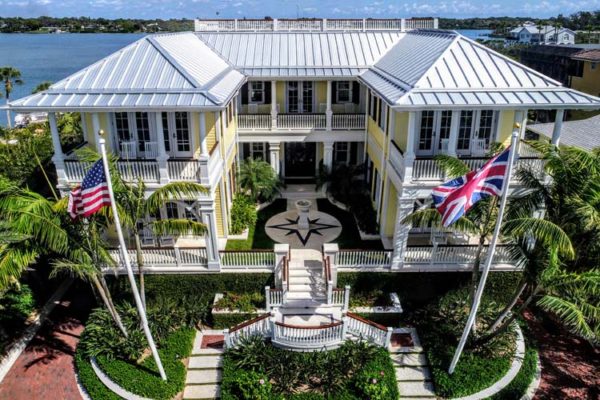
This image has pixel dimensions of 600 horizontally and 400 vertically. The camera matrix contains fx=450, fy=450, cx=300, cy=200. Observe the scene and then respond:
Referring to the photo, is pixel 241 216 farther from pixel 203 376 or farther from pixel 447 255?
pixel 447 255

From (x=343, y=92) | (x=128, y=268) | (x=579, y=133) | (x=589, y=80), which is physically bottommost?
(x=128, y=268)

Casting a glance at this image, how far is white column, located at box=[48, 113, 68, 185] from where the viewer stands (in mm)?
15070

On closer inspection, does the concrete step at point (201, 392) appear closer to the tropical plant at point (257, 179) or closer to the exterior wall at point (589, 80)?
the tropical plant at point (257, 179)

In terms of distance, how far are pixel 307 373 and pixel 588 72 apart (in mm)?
36025

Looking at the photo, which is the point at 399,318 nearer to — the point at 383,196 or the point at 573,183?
the point at 383,196

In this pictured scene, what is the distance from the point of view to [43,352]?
49.2ft

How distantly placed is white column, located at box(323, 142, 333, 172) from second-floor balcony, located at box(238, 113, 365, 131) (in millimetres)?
911

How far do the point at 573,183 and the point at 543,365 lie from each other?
627cm

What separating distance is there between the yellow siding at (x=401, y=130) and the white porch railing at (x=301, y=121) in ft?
19.3

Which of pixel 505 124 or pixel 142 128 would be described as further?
pixel 142 128

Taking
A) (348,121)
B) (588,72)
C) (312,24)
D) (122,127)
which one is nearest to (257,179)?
(348,121)

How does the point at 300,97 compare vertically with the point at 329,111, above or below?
above

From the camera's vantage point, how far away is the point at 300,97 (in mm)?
23781

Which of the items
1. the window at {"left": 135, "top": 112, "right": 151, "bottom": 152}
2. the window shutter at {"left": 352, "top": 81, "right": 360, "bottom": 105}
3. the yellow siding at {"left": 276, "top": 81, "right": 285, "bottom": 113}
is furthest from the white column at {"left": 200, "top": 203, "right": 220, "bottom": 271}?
the window shutter at {"left": 352, "top": 81, "right": 360, "bottom": 105}
